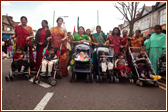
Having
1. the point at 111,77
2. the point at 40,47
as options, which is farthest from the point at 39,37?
the point at 111,77

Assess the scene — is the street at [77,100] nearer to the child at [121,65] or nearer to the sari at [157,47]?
the child at [121,65]

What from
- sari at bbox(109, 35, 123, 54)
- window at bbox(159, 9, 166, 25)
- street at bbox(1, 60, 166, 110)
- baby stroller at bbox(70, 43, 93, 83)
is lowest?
street at bbox(1, 60, 166, 110)

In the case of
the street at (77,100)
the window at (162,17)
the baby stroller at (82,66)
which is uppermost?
the window at (162,17)

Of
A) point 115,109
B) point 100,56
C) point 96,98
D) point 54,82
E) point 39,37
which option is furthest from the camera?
point 39,37

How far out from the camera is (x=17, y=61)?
4547mm

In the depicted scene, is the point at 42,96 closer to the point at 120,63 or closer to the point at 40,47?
the point at 40,47

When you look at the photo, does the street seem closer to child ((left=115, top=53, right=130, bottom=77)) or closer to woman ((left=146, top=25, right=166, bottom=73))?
child ((left=115, top=53, right=130, bottom=77))

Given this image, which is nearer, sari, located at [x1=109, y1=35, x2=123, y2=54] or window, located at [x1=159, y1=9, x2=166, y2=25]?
sari, located at [x1=109, y1=35, x2=123, y2=54]

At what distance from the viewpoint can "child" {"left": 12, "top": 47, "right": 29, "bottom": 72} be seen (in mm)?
4465

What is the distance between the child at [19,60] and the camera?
446cm

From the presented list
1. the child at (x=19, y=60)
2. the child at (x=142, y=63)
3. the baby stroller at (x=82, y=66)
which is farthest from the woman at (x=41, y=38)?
the child at (x=142, y=63)

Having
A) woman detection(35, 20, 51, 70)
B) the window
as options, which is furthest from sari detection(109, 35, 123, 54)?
the window

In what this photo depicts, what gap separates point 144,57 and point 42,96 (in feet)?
12.6

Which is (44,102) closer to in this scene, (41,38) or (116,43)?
(41,38)
